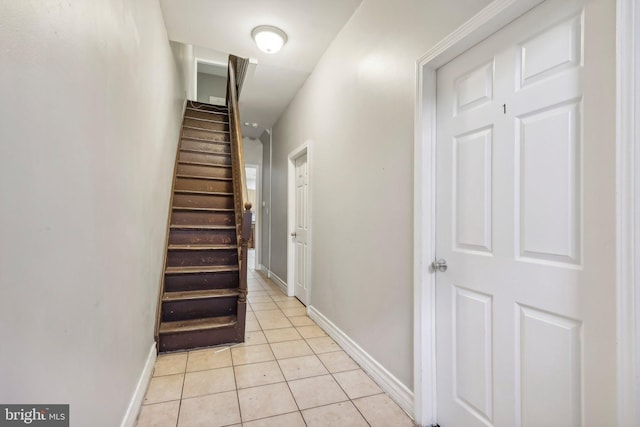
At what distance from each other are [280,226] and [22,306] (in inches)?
159

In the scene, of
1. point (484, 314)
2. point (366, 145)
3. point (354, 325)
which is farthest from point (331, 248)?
point (484, 314)

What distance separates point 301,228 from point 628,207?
3318 millimetres

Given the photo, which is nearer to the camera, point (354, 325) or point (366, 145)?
point (366, 145)

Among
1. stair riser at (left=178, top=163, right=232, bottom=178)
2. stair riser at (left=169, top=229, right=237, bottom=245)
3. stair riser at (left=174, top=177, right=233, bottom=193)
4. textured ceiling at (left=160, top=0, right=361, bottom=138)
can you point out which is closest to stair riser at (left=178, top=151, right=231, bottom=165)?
stair riser at (left=178, top=163, right=232, bottom=178)

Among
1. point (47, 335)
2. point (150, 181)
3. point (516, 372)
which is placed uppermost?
point (150, 181)

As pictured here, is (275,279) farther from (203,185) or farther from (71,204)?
(71,204)

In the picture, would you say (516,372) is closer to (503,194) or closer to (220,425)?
(503,194)

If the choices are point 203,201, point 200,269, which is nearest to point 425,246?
point 200,269

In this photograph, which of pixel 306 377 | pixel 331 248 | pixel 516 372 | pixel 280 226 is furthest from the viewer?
pixel 280 226

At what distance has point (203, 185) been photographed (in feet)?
12.5

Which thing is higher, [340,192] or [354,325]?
[340,192]

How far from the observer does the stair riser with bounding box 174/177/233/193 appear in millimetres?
3729

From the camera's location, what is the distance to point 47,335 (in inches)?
32.8

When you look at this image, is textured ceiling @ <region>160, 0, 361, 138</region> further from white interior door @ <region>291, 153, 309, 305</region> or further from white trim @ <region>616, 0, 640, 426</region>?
white trim @ <region>616, 0, 640, 426</region>
